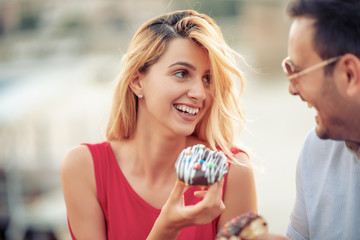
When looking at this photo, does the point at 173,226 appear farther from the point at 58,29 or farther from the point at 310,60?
the point at 58,29

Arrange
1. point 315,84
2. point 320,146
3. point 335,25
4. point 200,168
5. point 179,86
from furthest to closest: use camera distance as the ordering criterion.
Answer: point 179,86
point 320,146
point 200,168
point 315,84
point 335,25

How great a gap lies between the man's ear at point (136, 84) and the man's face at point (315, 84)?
4.01 ft

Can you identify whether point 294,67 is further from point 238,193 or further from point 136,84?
point 136,84

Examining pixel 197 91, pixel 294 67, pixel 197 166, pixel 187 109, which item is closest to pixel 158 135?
pixel 187 109

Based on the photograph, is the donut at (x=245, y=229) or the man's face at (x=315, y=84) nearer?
the donut at (x=245, y=229)

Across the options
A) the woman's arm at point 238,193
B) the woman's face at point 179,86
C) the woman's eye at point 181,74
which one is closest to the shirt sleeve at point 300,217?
the woman's arm at point 238,193

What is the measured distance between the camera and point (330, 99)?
2.14 meters

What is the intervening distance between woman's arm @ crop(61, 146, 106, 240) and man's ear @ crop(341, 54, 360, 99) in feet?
5.94

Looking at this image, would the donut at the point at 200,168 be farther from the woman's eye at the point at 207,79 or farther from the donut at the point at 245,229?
the woman's eye at the point at 207,79

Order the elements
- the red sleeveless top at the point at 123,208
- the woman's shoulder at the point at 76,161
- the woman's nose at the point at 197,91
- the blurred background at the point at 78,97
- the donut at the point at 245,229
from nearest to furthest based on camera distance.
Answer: the donut at the point at 245,229 < the woman's nose at the point at 197,91 < the red sleeveless top at the point at 123,208 < the woman's shoulder at the point at 76,161 < the blurred background at the point at 78,97

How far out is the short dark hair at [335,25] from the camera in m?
2.02

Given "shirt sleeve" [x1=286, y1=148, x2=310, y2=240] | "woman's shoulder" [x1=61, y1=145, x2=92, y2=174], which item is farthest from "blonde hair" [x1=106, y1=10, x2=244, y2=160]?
"shirt sleeve" [x1=286, y1=148, x2=310, y2=240]

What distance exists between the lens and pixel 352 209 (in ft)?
7.88

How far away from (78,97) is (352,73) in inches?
586
